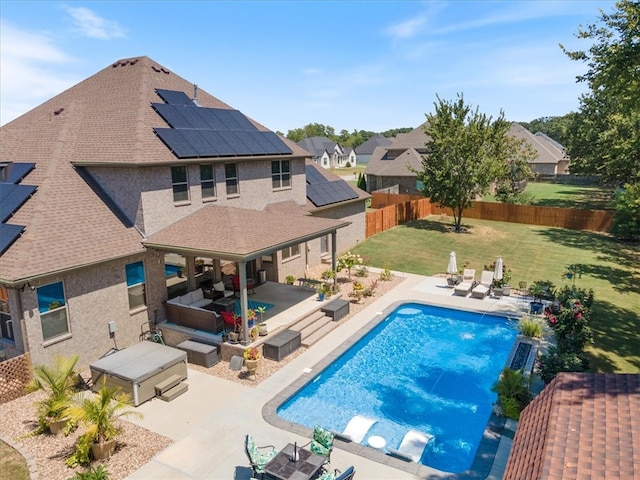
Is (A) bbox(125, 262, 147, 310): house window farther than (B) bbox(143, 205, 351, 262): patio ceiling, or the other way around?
(A) bbox(125, 262, 147, 310): house window

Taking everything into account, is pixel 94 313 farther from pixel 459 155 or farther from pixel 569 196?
pixel 569 196

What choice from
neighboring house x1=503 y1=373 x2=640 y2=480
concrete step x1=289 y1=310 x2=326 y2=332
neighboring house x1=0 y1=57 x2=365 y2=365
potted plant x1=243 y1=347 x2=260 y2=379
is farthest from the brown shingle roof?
neighboring house x1=503 y1=373 x2=640 y2=480

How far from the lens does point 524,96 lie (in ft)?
113

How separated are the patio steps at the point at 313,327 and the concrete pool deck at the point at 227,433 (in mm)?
721

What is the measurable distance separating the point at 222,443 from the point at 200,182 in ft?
38.3

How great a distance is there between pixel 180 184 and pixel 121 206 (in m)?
2.54

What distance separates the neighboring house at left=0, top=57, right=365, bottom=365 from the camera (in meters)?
14.1

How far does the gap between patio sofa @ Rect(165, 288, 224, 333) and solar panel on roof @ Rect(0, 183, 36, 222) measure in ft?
21.0

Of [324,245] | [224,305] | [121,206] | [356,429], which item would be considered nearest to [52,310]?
[121,206]

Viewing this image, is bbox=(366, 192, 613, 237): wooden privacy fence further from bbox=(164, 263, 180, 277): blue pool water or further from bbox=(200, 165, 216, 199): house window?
bbox=(164, 263, 180, 277): blue pool water

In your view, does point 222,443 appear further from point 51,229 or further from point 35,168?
point 35,168

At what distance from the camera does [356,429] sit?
12117mm

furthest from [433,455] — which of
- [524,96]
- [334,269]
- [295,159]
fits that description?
[524,96]

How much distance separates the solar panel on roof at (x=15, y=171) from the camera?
16828 mm
